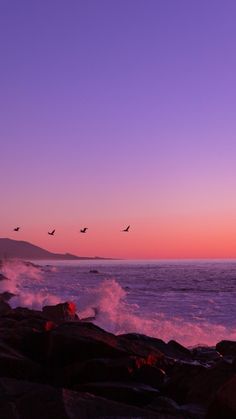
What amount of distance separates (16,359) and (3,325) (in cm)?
337

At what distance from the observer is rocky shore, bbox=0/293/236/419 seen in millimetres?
5484

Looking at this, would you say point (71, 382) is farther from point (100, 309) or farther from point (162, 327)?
point (100, 309)

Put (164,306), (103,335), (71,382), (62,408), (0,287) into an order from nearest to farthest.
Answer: (62,408)
(71,382)
(103,335)
(164,306)
(0,287)

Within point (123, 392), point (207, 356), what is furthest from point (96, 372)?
point (207, 356)

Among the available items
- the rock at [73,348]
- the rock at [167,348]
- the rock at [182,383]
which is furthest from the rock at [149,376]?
the rock at [167,348]

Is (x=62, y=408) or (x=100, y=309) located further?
(x=100, y=309)

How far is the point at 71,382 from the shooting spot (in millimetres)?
7660

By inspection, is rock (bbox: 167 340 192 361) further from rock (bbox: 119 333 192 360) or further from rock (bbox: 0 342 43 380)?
rock (bbox: 0 342 43 380)

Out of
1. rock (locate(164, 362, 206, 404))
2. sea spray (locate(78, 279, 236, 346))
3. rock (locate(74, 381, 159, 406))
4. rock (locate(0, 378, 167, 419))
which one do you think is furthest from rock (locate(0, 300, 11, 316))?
rock (locate(0, 378, 167, 419))

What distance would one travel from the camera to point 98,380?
762 cm

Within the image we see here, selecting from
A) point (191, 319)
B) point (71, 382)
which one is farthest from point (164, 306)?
point (71, 382)

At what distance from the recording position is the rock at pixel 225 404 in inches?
215

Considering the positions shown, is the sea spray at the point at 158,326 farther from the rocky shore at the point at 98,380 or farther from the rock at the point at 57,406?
the rock at the point at 57,406

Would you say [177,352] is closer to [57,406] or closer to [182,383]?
[182,383]
